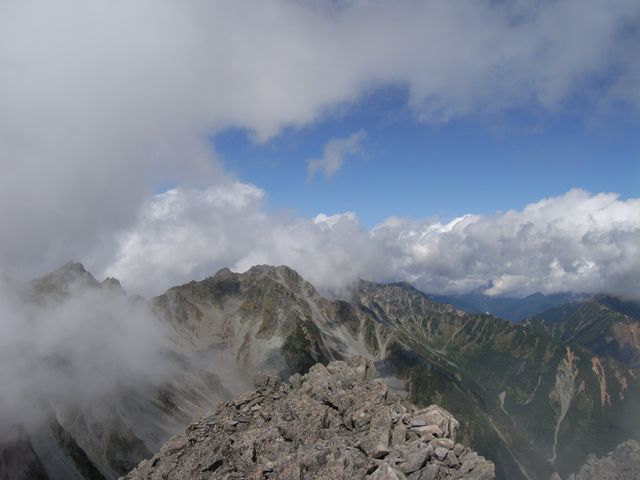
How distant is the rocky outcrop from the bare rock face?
5774 inches

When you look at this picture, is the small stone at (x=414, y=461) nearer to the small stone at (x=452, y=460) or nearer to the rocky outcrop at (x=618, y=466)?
the small stone at (x=452, y=460)

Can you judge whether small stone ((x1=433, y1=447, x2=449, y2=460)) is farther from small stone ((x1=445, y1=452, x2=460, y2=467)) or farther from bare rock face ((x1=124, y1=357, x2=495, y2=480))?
small stone ((x1=445, y1=452, x2=460, y2=467))

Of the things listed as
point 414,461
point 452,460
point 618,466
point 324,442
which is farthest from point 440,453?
point 618,466

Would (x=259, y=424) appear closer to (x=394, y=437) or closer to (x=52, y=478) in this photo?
(x=394, y=437)

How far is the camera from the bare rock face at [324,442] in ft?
165

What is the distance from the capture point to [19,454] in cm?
19688

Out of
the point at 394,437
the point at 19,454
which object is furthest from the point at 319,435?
the point at 19,454

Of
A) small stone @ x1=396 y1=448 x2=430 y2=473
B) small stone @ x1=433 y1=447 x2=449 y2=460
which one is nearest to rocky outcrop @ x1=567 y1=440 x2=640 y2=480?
small stone @ x1=433 y1=447 x2=449 y2=460

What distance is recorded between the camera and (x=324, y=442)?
192 feet

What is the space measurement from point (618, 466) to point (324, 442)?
17673 cm

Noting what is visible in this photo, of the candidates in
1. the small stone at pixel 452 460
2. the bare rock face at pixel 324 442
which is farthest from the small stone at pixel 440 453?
the small stone at pixel 452 460

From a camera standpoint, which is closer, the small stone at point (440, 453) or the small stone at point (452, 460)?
the small stone at point (452, 460)

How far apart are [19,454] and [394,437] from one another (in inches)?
8179

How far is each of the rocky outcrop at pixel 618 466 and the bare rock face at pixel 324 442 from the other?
146660 mm
